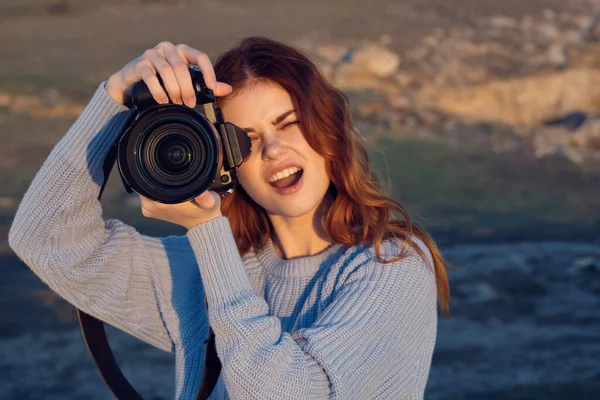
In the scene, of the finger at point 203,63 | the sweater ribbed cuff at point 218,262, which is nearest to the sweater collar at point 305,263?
the sweater ribbed cuff at point 218,262

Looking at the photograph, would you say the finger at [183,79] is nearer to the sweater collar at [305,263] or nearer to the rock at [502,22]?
the sweater collar at [305,263]

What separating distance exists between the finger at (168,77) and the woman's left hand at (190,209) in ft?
0.53

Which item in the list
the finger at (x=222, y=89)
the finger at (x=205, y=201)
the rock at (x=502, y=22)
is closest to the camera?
the finger at (x=205, y=201)

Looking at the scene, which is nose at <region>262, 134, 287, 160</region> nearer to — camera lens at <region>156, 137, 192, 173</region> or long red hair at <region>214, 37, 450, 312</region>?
long red hair at <region>214, 37, 450, 312</region>

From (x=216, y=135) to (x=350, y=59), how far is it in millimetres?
5096

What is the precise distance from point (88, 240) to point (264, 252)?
0.35m

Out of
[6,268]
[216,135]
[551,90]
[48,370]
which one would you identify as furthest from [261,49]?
[551,90]

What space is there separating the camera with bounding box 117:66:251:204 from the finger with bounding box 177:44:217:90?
2 centimetres

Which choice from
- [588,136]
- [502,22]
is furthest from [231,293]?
[502,22]

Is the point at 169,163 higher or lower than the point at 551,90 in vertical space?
higher

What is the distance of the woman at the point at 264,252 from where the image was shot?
1.19m

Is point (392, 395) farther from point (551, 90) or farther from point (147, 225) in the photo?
point (551, 90)

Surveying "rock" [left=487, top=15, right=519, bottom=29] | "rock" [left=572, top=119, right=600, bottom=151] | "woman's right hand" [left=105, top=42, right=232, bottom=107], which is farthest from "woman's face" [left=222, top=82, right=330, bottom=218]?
"rock" [left=487, top=15, right=519, bottom=29]

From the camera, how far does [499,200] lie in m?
4.52
